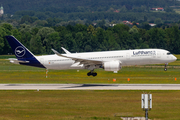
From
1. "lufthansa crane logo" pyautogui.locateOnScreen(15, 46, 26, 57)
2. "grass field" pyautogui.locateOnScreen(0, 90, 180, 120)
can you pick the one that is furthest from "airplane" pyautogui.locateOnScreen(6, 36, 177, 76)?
"grass field" pyautogui.locateOnScreen(0, 90, 180, 120)

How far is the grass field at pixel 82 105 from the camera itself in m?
33.6

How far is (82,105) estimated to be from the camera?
127ft

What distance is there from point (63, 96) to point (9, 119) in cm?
1317

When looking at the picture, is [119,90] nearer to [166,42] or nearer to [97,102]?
[97,102]

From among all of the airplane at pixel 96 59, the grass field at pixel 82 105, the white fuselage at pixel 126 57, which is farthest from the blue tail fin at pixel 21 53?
the grass field at pixel 82 105

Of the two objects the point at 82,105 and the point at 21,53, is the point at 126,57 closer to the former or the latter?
the point at 21,53

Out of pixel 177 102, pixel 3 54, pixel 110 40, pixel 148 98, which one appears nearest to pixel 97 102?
pixel 177 102

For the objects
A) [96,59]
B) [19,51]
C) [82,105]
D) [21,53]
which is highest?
[19,51]

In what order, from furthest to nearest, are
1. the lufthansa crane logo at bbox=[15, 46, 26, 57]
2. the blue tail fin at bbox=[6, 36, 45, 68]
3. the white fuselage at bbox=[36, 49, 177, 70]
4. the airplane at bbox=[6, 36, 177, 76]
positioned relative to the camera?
the lufthansa crane logo at bbox=[15, 46, 26, 57] < the blue tail fin at bbox=[6, 36, 45, 68] < the white fuselage at bbox=[36, 49, 177, 70] < the airplane at bbox=[6, 36, 177, 76]

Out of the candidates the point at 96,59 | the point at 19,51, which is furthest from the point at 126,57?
the point at 19,51

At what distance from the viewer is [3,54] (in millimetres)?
166000

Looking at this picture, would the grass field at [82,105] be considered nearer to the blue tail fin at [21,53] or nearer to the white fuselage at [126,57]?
the white fuselage at [126,57]

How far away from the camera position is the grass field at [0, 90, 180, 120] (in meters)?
33.6

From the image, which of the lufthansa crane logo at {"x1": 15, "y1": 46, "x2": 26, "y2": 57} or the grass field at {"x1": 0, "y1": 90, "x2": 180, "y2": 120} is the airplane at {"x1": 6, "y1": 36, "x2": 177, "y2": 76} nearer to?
the lufthansa crane logo at {"x1": 15, "y1": 46, "x2": 26, "y2": 57}
